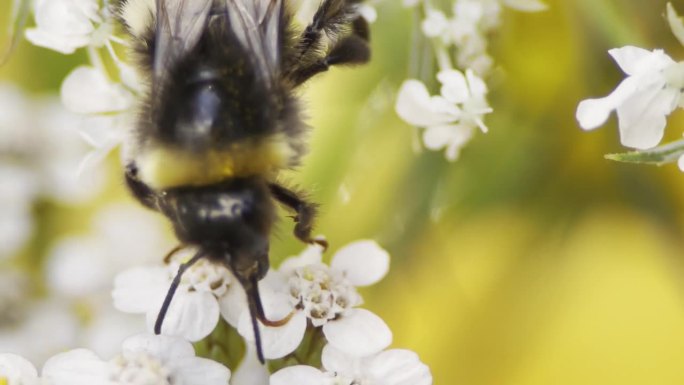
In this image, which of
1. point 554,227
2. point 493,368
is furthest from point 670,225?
point 493,368

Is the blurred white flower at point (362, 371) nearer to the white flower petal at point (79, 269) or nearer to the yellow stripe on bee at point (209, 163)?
the yellow stripe on bee at point (209, 163)

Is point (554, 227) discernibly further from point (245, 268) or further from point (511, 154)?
point (245, 268)

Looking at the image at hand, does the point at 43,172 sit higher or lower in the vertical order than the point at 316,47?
lower

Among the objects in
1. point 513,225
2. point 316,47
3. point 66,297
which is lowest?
point 66,297

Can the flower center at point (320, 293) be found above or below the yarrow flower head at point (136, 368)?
above

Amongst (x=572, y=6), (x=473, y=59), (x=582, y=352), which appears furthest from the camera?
(x=582, y=352)

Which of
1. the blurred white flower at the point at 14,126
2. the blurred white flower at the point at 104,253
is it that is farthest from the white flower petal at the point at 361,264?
the blurred white flower at the point at 14,126

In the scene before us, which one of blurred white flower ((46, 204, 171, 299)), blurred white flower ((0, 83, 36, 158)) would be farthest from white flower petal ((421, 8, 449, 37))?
blurred white flower ((0, 83, 36, 158))
